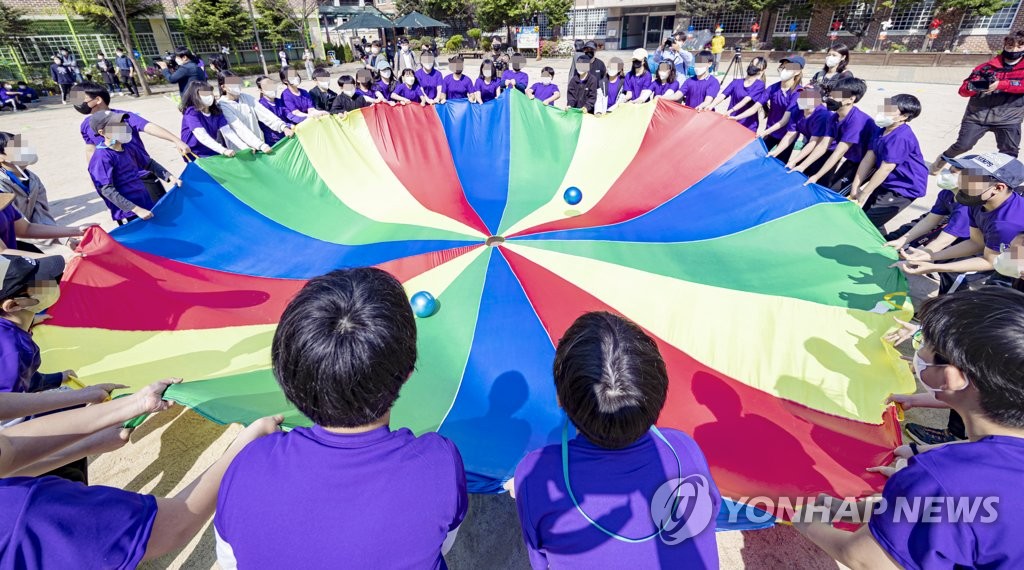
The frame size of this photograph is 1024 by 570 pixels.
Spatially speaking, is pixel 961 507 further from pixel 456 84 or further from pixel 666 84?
pixel 456 84

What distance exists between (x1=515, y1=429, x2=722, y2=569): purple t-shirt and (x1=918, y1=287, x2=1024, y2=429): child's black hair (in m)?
0.68

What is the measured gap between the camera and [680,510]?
3.76ft

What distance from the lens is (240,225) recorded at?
3.56 metres

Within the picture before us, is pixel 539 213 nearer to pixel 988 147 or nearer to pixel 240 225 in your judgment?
pixel 240 225

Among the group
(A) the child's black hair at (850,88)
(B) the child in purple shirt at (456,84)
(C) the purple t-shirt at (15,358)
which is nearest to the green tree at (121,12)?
(B) the child in purple shirt at (456,84)

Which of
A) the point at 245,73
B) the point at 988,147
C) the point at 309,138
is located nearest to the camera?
the point at 309,138

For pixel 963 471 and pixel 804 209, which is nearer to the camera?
pixel 963 471

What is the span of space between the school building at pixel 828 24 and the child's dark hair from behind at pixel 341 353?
2206cm

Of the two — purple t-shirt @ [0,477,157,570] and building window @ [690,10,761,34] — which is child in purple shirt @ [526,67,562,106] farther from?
building window @ [690,10,761,34]

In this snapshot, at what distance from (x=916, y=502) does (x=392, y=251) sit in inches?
118

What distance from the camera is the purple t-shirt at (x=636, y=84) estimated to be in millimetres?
6848

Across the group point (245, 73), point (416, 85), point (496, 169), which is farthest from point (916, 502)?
point (245, 73)

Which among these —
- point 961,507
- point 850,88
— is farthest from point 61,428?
point 850,88

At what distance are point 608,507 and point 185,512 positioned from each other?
1079 millimetres
